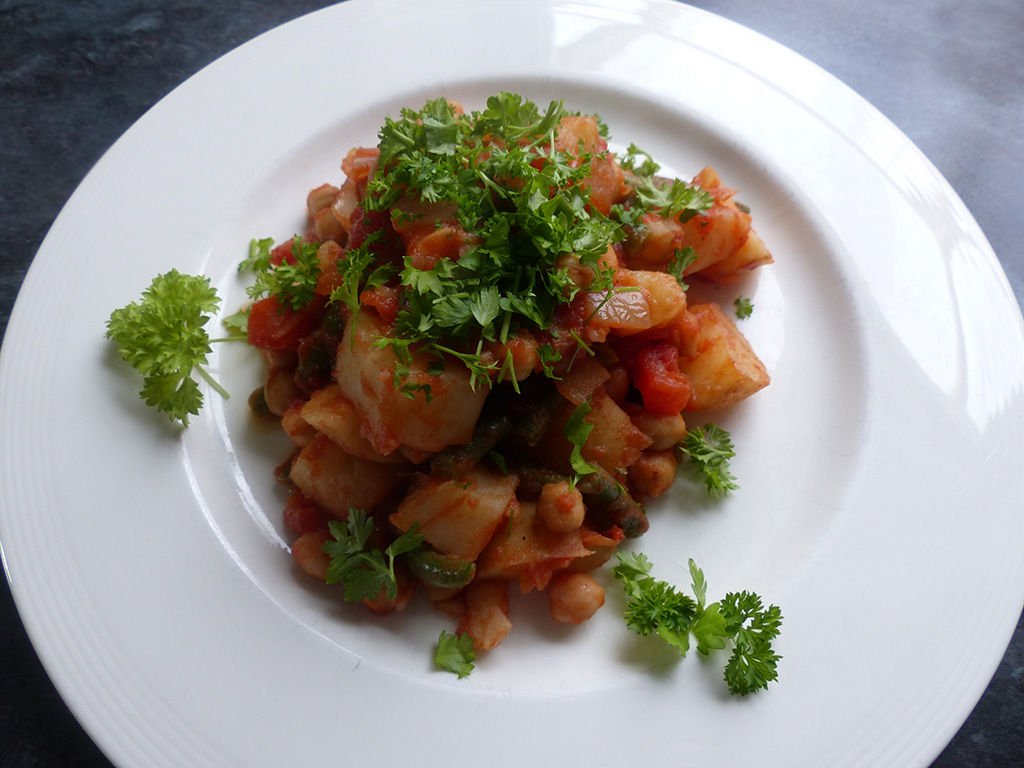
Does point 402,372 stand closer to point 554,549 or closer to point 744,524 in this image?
point 554,549

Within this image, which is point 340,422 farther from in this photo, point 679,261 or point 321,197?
point 679,261

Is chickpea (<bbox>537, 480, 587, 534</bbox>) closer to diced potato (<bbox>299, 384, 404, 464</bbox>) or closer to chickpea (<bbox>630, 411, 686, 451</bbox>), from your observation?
chickpea (<bbox>630, 411, 686, 451</bbox>)

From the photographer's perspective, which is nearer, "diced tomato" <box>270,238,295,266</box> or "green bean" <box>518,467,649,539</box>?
"green bean" <box>518,467,649,539</box>

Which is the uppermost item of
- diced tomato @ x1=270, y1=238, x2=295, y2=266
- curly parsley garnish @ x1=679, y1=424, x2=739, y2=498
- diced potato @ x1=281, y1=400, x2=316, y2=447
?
curly parsley garnish @ x1=679, y1=424, x2=739, y2=498

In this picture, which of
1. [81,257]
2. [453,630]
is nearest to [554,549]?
[453,630]

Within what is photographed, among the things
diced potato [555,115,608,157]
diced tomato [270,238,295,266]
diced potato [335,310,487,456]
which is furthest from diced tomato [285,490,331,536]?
diced potato [555,115,608,157]

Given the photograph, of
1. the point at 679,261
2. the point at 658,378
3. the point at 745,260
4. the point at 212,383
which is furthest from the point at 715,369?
the point at 212,383
